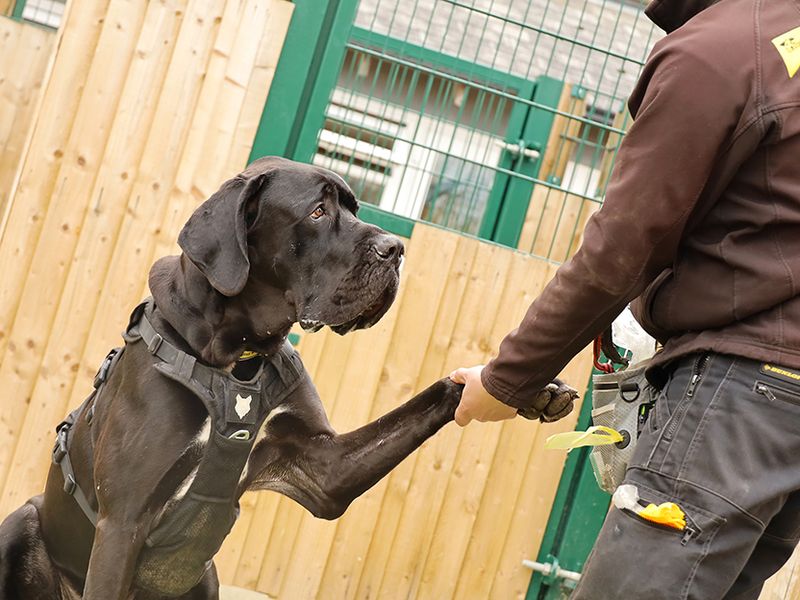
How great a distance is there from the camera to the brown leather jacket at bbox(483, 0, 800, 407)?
197 centimetres


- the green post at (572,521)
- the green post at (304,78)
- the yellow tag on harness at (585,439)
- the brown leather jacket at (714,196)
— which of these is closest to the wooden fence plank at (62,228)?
the green post at (304,78)

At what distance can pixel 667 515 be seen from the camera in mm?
1985

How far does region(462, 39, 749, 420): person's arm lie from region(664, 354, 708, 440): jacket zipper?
21 centimetres

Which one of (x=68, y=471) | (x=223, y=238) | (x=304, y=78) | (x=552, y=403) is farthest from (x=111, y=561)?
(x=304, y=78)

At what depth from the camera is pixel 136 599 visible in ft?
10.1

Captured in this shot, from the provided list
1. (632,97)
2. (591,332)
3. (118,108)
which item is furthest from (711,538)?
(118,108)

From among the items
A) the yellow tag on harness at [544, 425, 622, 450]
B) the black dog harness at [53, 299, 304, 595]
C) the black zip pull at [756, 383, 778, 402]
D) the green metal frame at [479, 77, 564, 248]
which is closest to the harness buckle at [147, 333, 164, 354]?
the black dog harness at [53, 299, 304, 595]

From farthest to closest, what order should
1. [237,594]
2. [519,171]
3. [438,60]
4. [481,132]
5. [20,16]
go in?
[20,16] < [519,171] < [438,60] < [481,132] < [237,594]

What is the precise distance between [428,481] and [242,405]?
2.20 meters

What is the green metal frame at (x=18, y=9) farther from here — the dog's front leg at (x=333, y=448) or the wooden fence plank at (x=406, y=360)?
the dog's front leg at (x=333, y=448)

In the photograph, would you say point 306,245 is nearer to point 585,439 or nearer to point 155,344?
point 155,344

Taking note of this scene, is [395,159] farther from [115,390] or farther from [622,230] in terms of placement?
[622,230]

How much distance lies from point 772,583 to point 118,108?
3.92m

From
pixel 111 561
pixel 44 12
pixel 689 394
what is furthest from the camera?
pixel 44 12
